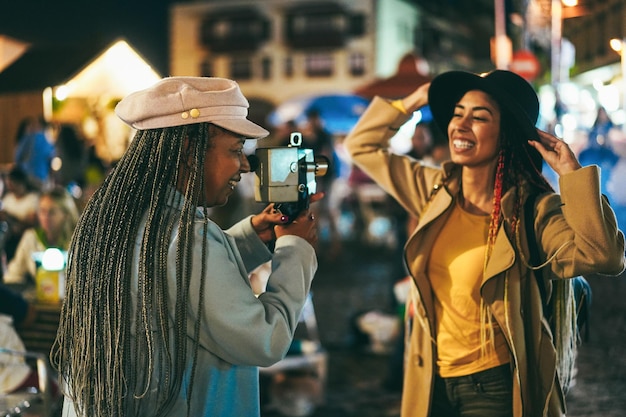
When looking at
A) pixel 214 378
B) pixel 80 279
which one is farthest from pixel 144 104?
pixel 214 378

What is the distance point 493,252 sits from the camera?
3307 mm

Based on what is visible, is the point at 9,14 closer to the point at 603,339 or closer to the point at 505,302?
the point at 603,339

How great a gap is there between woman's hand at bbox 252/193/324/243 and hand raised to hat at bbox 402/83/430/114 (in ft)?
→ 4.05

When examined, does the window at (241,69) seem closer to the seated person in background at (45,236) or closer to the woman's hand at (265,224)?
the seated person in background at (45,236)

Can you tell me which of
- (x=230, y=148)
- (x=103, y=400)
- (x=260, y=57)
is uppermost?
(x=260, y=57)

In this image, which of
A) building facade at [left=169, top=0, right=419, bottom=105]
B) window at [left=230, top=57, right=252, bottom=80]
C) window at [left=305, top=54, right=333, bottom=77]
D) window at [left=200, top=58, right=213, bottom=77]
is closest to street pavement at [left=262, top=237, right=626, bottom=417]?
building facade at [left=169, top=0, right=419, bottom=105]

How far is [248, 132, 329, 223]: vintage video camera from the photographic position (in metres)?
2.65

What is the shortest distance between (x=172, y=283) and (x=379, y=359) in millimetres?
6061

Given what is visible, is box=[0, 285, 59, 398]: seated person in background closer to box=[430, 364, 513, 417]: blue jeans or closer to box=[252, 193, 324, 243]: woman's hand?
box=[252, 193, 324, 243]: woman's hand

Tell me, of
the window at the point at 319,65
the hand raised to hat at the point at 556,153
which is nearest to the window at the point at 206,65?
the window at the point at 319,65

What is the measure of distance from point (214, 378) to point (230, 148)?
2.15 ft

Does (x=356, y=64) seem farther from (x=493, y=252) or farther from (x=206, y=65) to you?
(x=493, y=252)

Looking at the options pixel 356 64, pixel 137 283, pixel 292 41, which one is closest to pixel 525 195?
pixel 137 283

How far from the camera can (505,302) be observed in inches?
129
